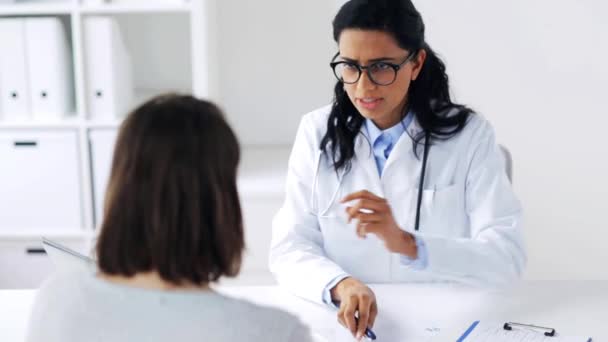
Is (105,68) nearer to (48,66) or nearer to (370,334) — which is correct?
(48,66)

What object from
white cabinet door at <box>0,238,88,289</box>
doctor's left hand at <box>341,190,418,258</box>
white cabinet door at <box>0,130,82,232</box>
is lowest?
white cabinet door at <box>0,238,88,289</box>

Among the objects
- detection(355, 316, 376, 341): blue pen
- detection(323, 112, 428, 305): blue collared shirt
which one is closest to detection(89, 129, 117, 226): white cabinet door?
detection(323, 112, 428, 305): blue collared shirt

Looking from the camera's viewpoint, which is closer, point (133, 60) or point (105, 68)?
point (105, 68)

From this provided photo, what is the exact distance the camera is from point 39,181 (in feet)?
8.11

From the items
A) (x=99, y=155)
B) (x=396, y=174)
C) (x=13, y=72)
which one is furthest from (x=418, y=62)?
(x=13, y=72)

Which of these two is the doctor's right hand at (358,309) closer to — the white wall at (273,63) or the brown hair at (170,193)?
the brown hair at (170,193)

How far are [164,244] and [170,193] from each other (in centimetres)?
6

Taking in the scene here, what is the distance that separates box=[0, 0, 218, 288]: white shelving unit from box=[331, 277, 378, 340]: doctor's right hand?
1026 mm

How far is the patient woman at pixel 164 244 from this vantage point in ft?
2.71

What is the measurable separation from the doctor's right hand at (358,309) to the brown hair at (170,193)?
434 millimetres

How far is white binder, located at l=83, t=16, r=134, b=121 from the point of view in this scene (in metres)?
2.34

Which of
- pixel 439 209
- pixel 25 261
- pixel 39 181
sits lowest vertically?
pixel 25 261

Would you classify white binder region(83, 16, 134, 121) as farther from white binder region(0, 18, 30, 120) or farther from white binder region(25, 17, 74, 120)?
white binder region(0, 18, 30, 120)

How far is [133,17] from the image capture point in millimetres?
2678
